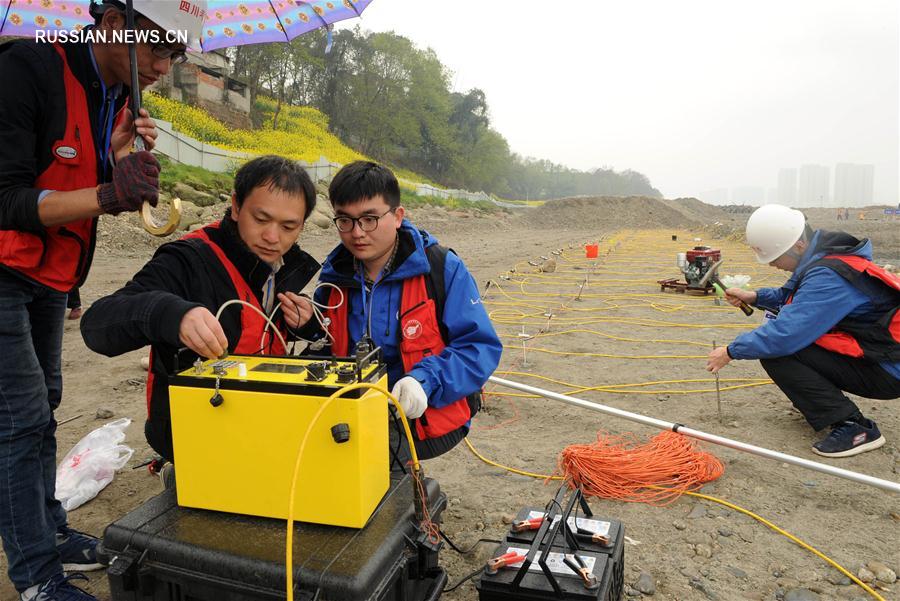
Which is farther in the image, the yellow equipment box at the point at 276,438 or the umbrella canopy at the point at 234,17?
the umbrella canopy at the point at 234,17

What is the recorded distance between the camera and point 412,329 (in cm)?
224

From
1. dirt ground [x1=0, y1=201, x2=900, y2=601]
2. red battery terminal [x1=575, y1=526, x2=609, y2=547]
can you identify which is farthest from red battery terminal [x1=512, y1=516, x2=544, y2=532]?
dirt ground [x1=0, y1=201, x2=900, y2=601]

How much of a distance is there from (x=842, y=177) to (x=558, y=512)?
144 metres

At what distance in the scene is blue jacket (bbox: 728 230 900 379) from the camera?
3.22m

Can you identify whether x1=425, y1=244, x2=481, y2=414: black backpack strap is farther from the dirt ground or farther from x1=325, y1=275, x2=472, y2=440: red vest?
the dirt ground

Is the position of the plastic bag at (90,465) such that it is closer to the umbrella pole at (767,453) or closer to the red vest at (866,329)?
the umbrella pole at (767,453)

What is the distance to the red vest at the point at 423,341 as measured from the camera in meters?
2.21

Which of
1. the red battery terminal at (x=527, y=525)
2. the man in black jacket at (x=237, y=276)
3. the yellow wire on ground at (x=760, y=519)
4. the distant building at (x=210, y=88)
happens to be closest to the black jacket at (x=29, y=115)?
the man in black jacket at (x=237, y=276)

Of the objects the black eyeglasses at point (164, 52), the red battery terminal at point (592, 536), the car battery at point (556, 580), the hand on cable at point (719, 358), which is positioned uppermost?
the black eyeglasses at point (164, 52)

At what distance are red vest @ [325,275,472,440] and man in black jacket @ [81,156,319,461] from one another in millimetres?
326

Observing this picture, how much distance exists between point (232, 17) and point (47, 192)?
158 cm

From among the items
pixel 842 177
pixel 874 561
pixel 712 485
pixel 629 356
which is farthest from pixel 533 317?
pixel 842 177

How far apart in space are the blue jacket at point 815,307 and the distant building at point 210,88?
2477 cm

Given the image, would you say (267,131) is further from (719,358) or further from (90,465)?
(719,358)
